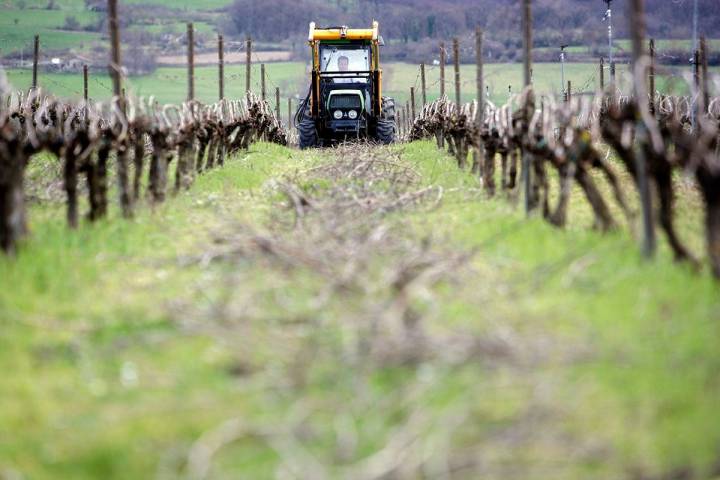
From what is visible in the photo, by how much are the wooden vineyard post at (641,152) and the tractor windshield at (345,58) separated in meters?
20.7

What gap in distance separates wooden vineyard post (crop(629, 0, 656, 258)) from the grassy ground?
0.73 ft

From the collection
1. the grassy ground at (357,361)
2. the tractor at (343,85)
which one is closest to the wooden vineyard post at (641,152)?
the grassy ground at (357,361)

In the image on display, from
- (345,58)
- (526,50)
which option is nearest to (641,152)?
(526,50)

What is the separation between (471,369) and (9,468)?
238cm

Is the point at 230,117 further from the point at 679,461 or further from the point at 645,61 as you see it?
the point at 679,461

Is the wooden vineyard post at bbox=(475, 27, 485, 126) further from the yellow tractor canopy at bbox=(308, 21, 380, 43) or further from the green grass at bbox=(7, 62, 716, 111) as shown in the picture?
the green grass at bbox=(7, 62, 716, 111)

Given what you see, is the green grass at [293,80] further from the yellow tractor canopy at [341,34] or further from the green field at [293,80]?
the yellow tractor canopy at [341,34]

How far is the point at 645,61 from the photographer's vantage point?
9555 mm

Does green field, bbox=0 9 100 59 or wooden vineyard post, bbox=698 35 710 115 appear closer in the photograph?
wooden vineyard post, bbox=698 35 710 115

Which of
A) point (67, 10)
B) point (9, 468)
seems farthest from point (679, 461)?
point (67, 10)

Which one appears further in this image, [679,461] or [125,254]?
[125,254]

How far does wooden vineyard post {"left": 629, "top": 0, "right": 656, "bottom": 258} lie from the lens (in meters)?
9.19

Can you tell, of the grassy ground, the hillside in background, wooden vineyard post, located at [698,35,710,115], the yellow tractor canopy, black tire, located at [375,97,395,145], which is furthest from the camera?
the hillside in background

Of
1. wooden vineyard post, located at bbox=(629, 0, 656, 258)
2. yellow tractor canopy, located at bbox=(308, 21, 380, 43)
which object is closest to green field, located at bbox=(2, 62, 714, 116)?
yellow tractor canopy, located at bbox=(308, 21, 380, 43)
